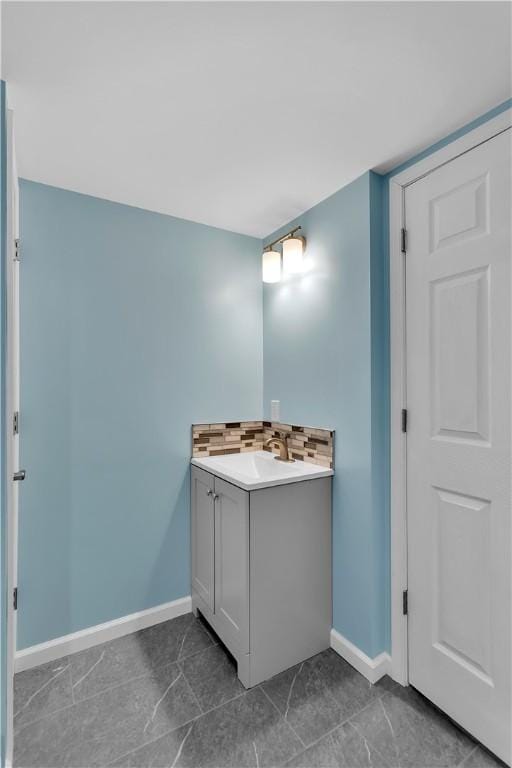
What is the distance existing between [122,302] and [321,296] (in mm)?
1098

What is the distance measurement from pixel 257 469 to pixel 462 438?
1.21m

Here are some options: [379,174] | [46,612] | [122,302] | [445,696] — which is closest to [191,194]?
[122,302]

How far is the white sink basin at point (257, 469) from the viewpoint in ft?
5.63

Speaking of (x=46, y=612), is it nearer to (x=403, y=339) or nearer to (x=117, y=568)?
(x=117, y=568)

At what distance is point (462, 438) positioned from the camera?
4.82 feet

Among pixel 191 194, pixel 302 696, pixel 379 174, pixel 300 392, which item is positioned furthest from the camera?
pixel 300 392

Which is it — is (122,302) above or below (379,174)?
below

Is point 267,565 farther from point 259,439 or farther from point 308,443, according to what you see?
point 259,439

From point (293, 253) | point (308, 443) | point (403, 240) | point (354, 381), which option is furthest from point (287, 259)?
point (308, 443)

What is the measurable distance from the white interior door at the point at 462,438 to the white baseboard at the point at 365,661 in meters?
0.13

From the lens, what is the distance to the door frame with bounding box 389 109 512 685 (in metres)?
1.68

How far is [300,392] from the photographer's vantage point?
2.20 m

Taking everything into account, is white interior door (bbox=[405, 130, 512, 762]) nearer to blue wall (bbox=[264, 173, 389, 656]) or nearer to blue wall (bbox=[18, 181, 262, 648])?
blue wall (bbox=[264, 173, 389, 656])

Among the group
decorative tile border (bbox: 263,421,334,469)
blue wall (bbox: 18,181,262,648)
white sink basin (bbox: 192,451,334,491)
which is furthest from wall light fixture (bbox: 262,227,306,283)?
white sink basin (bbox: 192,451,334,491)
